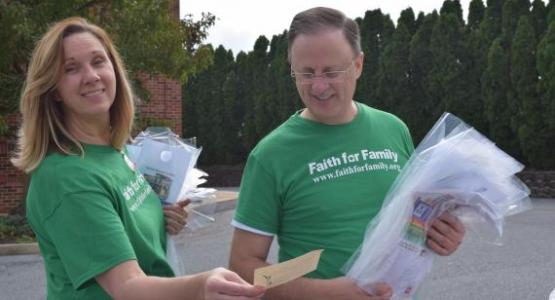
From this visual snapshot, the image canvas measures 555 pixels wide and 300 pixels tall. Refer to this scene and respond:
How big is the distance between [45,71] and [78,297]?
2.10 ft

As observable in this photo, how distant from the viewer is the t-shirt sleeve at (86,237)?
1.76 metres

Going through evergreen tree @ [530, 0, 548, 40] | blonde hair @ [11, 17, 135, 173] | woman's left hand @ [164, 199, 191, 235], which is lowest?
woman's left hand @ [164, 199, 191, 235]

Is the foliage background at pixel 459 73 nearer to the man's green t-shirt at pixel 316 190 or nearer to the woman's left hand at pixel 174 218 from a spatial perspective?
the man's green t-shirt at pixel 316 190

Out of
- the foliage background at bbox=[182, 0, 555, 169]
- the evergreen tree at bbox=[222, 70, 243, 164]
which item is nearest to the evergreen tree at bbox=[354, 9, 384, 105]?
the foliage background at bbox=[182, 0, 555, 169]

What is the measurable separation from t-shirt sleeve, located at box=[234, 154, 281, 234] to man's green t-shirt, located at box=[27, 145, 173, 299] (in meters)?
0.35

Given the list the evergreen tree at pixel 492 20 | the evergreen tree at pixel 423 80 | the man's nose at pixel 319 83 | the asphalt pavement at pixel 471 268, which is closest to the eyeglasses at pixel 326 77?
the man's nose at pixel 319 83

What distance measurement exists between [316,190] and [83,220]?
80cm

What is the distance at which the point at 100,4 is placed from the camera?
1230 centimetres

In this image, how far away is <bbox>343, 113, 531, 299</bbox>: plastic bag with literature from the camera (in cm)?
200

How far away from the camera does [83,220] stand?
177cm

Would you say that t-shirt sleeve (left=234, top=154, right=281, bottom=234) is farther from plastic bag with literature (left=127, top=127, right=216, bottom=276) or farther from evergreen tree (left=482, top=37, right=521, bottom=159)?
evergreen tree (left=482, top=37, right=521, bottom=159)

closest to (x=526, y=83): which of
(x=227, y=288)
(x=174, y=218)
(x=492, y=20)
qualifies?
(x=492, y=20)

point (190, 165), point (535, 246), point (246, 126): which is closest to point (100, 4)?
point (535, 246)

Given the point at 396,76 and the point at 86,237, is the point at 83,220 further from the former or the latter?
the point at 396,76
